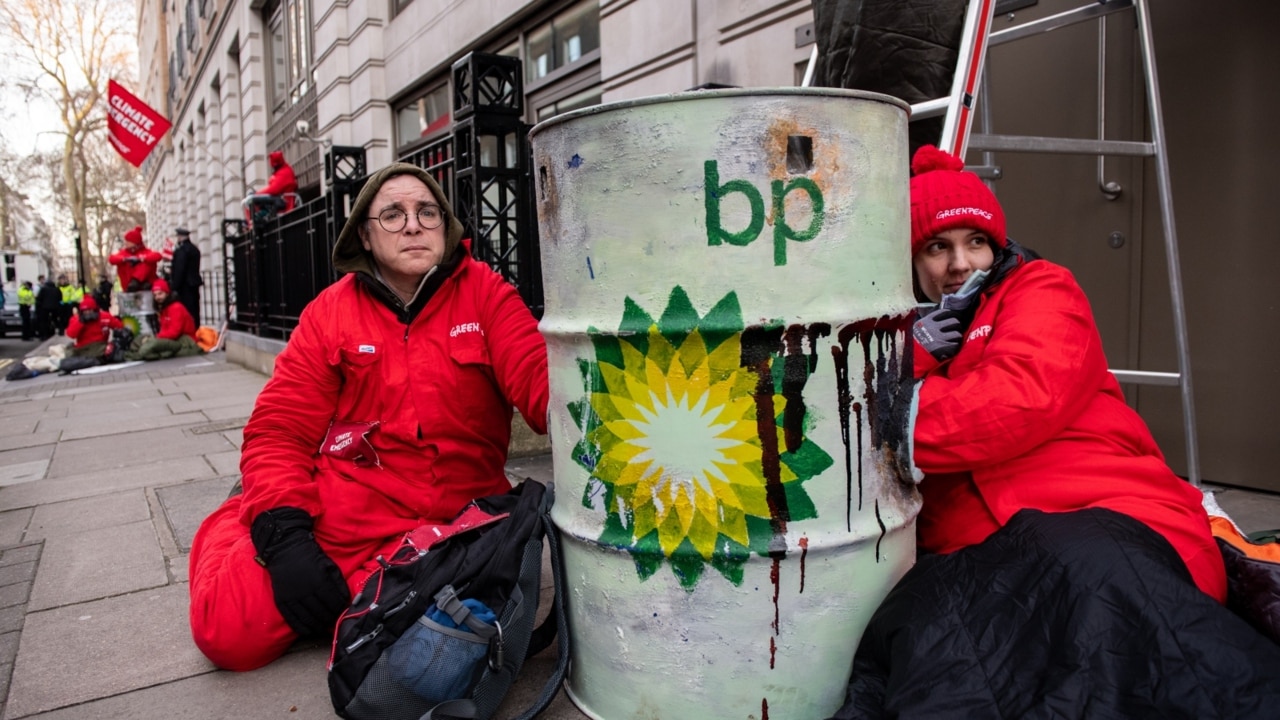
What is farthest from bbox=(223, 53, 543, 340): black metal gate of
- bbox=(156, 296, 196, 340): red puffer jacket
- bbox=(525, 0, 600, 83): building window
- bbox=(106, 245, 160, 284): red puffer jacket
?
bbox=(106, 245, 160, 284): red puffer jacket

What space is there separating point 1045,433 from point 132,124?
20052mm

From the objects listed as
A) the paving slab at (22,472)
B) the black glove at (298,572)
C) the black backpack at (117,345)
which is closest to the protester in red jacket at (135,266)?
the black backpack at (117,345)

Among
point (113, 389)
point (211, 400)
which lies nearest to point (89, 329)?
point (113, 389)

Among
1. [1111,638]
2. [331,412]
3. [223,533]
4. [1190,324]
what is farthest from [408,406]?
[1190,324]

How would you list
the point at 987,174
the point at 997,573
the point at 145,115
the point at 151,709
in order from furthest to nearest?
the point at 145,115 → the point at 987,174 → the point at 151,709 → the point at 997,573

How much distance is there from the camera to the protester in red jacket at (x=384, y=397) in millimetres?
2631

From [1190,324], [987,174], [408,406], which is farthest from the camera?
[1190,324]

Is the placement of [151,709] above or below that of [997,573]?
below

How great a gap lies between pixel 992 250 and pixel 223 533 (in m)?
2.44

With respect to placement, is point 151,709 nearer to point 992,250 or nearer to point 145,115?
point 992,250

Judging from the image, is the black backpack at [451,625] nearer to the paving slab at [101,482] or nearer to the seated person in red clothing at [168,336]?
the paving slab at [101,482]

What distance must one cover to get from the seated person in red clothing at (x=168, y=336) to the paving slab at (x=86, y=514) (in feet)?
35.7

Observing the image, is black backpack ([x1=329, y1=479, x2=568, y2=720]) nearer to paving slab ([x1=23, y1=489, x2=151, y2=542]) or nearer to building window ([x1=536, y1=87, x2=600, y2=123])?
paving slab ([x1=23, y1=489, x2=151, y2=542])

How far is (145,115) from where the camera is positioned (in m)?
18.0
